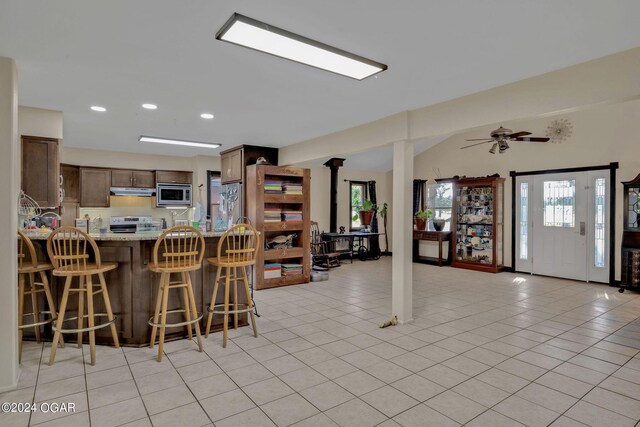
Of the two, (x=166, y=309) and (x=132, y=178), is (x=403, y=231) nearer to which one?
(x=166, y=309)

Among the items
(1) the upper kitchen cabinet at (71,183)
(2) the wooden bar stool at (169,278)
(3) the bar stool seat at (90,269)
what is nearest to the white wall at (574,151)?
(2) the wooden bar stool at (169,278)

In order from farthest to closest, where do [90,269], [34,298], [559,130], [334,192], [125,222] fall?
1. [334,192]
2. [125,222]
3. [559,130]
4. [34,298]
5. [90,269]

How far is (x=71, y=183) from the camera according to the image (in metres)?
6.82

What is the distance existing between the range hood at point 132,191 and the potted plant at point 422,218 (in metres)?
6.16

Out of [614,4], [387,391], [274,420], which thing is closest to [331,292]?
[387,391]

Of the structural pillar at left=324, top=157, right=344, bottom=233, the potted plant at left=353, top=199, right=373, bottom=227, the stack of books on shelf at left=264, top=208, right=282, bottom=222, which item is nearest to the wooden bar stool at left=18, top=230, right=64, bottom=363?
the stack of books on shelf at left=264, top=208, right=282, bottom=222

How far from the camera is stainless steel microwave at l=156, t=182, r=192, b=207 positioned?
7453 mm

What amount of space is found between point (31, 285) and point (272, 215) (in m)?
3.44

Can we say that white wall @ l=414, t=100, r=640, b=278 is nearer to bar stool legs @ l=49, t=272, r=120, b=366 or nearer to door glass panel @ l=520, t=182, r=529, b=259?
door glass panel @ l=520, t=182, r=529, b=259

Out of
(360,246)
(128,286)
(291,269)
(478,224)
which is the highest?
(478,224)

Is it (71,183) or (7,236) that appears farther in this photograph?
(71,183)

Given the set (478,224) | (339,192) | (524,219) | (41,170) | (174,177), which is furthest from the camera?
(339,192)

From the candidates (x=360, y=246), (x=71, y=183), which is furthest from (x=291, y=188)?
(x=71, y=183)

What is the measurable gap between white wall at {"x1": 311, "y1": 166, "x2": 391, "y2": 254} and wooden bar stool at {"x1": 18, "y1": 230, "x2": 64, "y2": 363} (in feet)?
20.4
